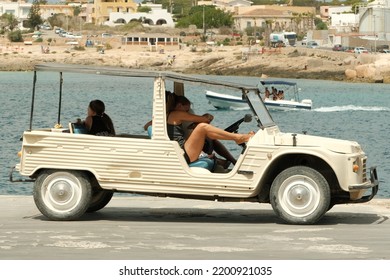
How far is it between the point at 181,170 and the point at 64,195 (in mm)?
1329

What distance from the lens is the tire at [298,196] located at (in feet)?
45.2

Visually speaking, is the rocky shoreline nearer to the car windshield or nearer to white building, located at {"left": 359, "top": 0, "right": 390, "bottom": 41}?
white building, located at {"left": 359, "top": 0, "right": 390, "bottom": 41}

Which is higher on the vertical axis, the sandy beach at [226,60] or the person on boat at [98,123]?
the person on boat at [98,123]

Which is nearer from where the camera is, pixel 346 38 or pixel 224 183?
pixel 224 183

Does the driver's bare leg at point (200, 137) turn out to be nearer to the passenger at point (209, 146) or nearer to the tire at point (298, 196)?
the passenger at point (209, 146)

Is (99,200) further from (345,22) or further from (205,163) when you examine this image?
(345,22)

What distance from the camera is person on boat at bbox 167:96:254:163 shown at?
14.2 m

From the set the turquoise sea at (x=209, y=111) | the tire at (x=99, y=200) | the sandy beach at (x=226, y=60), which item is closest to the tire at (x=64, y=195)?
the tire at (x=99, y=200)

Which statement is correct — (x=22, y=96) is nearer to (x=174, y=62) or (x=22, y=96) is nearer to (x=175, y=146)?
(x=174, y=62)

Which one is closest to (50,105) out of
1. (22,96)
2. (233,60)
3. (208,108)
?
(208,108)

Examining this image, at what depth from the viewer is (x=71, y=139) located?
1418 centimetres

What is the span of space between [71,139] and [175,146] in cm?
116

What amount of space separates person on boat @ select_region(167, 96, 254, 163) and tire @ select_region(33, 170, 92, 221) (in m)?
1.13

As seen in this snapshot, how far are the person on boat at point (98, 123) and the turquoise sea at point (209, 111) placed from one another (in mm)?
10476
